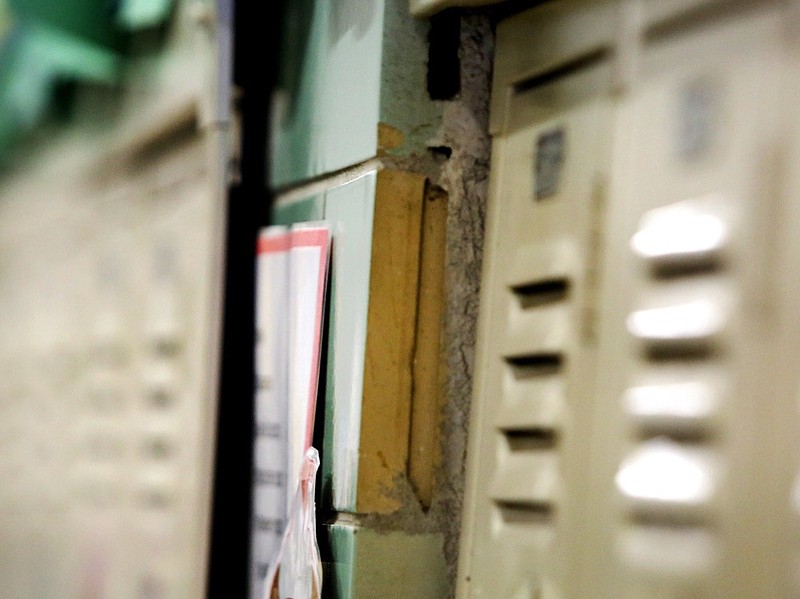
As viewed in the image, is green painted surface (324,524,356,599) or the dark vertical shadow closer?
green painted surface (324,524,356,599)

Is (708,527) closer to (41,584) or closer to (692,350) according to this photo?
(692,350)

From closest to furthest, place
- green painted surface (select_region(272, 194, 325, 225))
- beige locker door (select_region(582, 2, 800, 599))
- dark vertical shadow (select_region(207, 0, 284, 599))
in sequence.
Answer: beige locker door (select_region(582, 2, 800, 599)) < green painted surface (select_region(272, 194, 325, 225)) < dark vertical shadow (select_region(207, 0, 284, 599))

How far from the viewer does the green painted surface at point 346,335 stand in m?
0.85

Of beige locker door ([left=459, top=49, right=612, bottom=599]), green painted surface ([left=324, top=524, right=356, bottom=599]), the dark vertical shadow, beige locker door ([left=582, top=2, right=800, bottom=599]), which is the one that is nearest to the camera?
beige locker door ([left=582, top=2, right=800, bottom=599])

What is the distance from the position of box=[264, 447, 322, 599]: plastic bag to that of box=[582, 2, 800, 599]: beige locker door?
0.33 m

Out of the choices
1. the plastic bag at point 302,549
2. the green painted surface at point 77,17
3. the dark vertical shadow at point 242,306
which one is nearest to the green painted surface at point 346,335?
the plastic bag at point 302,549

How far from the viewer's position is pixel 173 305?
4.11 ft

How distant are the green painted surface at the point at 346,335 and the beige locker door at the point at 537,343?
0.42 feet

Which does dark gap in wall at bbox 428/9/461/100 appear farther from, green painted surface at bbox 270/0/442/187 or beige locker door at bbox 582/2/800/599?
beige locker door at bbox 582/2/800/599

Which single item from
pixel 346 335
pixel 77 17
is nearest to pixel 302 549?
pixel 346 335

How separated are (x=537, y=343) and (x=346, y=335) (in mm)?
236

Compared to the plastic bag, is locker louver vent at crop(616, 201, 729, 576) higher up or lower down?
higher up

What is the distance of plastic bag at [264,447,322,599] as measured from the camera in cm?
88

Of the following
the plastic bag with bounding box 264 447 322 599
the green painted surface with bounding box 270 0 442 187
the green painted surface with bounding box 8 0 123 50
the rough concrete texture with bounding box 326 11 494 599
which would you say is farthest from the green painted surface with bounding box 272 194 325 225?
the green painted surface with bounding box 8 0 123 50
